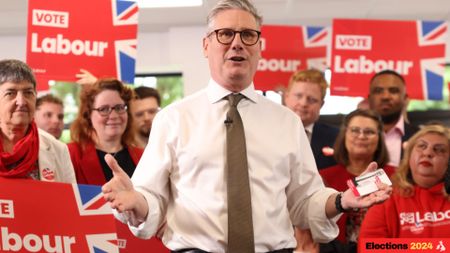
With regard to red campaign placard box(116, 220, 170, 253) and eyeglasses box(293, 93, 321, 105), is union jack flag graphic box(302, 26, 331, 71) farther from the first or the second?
red campaign placard box(116, 220, 170, 253)

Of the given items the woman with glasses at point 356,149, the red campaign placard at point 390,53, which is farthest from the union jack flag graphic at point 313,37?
the woman with glasses at point 356,149

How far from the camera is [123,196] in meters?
1.98

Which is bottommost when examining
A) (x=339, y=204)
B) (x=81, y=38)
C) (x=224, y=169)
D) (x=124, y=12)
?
(x=339, y=204)

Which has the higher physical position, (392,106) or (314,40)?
(314,40)

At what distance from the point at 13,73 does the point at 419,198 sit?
2004mm

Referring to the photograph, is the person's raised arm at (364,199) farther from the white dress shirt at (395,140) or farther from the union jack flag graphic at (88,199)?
the white dress shirt at (395,140)

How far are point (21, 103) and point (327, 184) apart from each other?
165 cm

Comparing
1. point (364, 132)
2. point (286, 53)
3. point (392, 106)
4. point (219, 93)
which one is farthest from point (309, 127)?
point (219, 93)

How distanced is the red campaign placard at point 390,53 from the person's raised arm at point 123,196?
3244mm

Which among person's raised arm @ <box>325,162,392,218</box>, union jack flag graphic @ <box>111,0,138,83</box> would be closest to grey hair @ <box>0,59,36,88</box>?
person's raised arm @ <box>325,162,392,218</box>

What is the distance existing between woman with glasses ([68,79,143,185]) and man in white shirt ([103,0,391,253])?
53.0 inches

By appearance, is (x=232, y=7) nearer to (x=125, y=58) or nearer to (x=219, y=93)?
(x=219, y=93)

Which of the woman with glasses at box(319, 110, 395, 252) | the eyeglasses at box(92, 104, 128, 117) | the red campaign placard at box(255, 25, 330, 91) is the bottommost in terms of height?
the woman with glasses at box(319, 110, 395, 252)

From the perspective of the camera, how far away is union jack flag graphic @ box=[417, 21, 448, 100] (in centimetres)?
512
